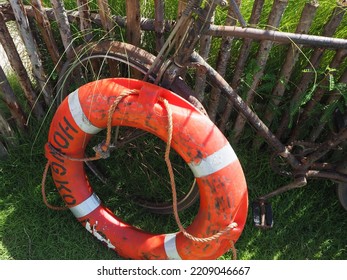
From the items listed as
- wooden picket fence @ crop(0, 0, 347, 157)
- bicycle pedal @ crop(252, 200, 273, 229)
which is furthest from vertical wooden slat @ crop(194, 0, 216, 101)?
bicycle pedal @ crop(252, 200, 273, 229)

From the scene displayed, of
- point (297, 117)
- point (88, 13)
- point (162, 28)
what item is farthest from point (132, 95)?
point (297, 117)

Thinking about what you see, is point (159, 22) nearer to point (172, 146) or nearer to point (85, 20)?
point (85, 20)

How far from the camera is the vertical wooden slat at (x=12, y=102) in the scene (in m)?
2.53

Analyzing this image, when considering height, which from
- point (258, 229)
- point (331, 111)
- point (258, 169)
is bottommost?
point (258, 229)

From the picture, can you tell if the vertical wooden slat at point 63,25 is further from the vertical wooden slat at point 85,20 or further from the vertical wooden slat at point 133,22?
the vertical wooden slat at point 133,22

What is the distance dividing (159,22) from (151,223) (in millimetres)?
1351

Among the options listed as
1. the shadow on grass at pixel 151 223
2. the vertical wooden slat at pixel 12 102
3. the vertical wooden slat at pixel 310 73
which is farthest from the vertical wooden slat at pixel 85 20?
the vertical wooden slat at pixel 310 73

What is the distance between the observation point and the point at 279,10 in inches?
81.3

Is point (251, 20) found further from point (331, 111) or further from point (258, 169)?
point (258, 169)

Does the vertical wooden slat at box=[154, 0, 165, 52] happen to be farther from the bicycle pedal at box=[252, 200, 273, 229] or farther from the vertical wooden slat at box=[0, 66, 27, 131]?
the bicycle pedal at box=[252, 200, 273, 229]

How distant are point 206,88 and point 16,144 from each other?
54.4 inches

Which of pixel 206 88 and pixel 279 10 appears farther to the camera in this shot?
pixel 206 88

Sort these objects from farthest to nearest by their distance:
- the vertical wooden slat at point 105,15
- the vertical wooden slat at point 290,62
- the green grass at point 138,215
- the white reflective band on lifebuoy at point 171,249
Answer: the green grass at point 138,215
the white reflective band on lifebuoy at point 171,249
the vertical wooden slat at point 105,15
the vertical wooden slat at point 290,62

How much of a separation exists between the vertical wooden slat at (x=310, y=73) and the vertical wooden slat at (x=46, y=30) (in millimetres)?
1450
